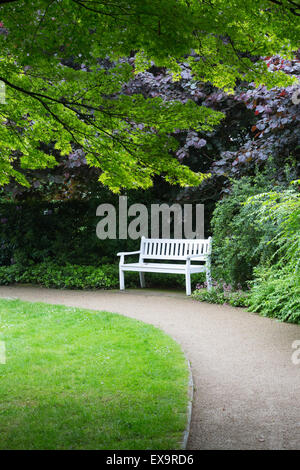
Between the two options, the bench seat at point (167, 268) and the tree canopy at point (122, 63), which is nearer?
the tree canopy at point (122, 63)

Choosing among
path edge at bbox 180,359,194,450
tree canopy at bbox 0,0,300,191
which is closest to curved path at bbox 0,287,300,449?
path edge at bbox 180,359,194,450

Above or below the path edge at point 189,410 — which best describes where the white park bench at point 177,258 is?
above

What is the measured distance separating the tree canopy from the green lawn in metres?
2.07

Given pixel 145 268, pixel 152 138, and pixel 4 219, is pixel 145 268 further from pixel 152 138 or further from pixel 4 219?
pixel 152 138

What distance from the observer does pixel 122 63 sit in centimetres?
470

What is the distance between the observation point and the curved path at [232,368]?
3.59 m

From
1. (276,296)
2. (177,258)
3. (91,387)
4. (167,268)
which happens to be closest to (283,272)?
(276,296)

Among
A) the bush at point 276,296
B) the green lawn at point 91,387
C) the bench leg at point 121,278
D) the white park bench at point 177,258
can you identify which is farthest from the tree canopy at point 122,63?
the bench leg at point 121,278

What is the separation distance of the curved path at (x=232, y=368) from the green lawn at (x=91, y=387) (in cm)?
24

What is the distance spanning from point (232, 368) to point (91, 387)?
161 cm

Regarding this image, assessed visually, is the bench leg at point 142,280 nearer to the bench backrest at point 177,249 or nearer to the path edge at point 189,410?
the bench backrest at point 177,249

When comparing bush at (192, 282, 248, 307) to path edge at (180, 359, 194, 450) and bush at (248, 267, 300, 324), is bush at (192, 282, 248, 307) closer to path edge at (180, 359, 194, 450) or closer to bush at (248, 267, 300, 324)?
bush at (248, 267, 300, 324)

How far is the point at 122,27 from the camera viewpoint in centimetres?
385
